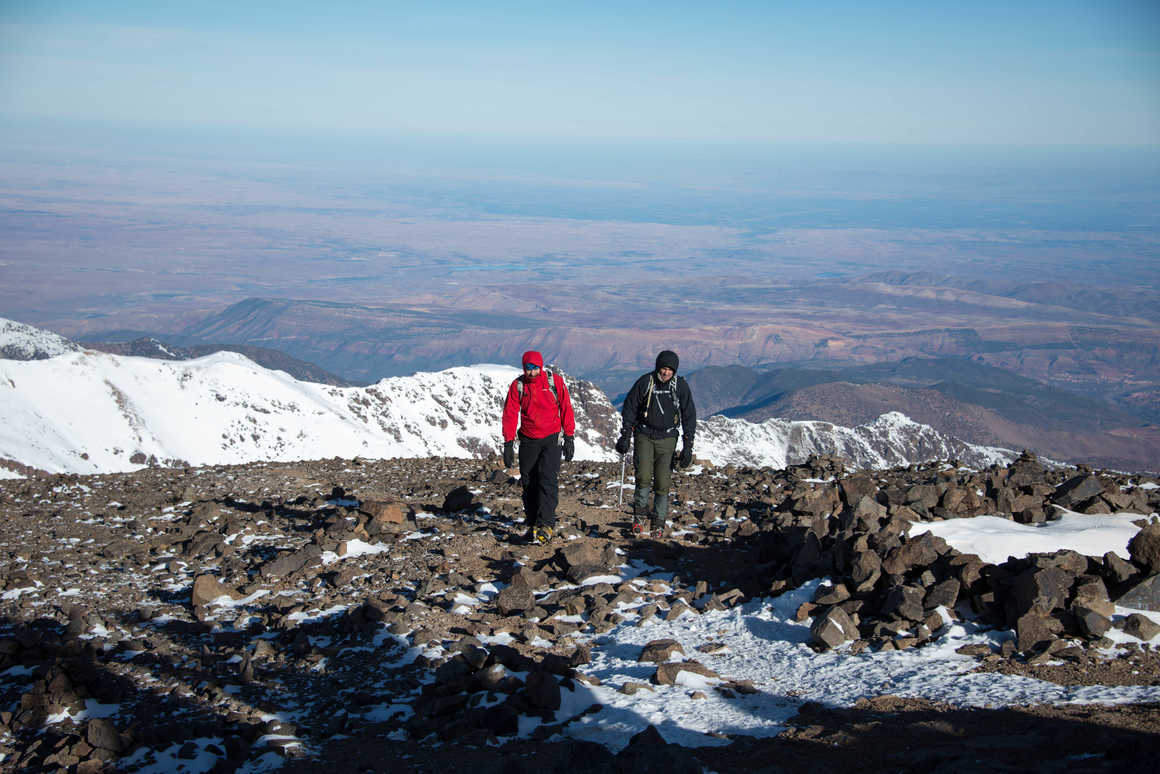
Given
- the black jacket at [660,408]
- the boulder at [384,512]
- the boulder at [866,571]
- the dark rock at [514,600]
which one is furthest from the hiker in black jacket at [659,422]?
the boulder at [384,512]

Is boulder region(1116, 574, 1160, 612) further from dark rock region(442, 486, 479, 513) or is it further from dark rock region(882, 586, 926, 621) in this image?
dark rock region(442, 486, 479, 513)

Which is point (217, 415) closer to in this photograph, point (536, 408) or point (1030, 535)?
point (536, 408)

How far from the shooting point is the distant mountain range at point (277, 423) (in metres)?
42.7

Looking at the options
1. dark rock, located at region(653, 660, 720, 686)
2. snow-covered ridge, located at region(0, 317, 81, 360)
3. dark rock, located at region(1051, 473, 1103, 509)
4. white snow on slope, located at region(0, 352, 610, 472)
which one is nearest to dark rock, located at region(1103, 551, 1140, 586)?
dark rock, located at region(1051, 473, 1103, 509)

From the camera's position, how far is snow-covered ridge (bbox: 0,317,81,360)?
267 ft

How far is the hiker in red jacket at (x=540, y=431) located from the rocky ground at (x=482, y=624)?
23.1 inches

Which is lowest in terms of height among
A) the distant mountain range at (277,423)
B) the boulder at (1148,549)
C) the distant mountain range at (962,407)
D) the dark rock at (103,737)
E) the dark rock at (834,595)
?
the distant mountain range at (962,407)

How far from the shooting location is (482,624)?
25.5 feet

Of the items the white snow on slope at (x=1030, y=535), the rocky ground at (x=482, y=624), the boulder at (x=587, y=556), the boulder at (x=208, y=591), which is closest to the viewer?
the rocky ground at (x=482, y=624)

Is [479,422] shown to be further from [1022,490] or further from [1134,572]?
[1134,572]

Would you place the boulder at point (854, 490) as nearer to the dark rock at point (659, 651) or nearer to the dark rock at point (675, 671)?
the dark rock at point (659, 651)

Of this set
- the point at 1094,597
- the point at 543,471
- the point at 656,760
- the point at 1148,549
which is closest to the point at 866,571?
the point at 1094,597

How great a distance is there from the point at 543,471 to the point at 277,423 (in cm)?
4230

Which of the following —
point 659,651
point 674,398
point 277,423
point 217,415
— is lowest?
point 277,423
